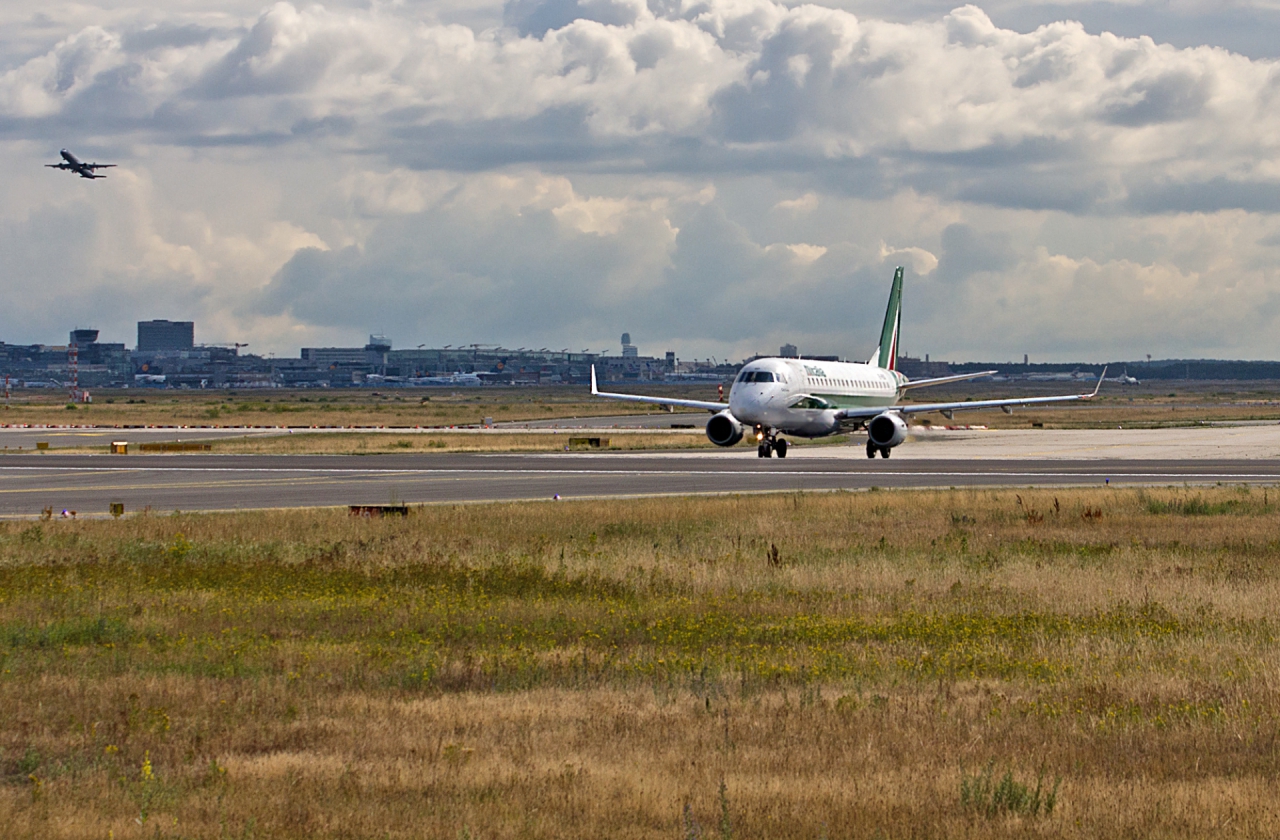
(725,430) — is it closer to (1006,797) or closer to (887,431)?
(887,431)

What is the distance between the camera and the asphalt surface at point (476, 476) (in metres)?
42.8

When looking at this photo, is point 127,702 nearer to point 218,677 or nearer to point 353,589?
point 218,677

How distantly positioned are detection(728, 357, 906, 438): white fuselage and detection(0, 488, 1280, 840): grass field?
1347 inches

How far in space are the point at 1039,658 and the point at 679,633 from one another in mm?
4490

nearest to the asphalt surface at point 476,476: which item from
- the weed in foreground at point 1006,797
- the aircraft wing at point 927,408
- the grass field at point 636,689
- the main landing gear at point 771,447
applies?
the main landing gear at point 771,447

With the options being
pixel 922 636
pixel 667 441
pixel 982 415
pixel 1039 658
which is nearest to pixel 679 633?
pixel 922 636

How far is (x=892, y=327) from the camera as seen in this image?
84750mm

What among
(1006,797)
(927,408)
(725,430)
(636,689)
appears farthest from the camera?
(927,408)

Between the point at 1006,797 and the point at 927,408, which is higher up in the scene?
the point at 927,408

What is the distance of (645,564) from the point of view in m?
25.2

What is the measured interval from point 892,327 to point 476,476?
131ft

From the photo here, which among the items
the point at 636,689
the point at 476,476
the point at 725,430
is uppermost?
the point at 725,430

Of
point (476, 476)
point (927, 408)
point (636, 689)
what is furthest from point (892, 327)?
point (636, 689)

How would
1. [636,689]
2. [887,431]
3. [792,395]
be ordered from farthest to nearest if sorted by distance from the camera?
[887,431] → [792,395] → [636,689]
